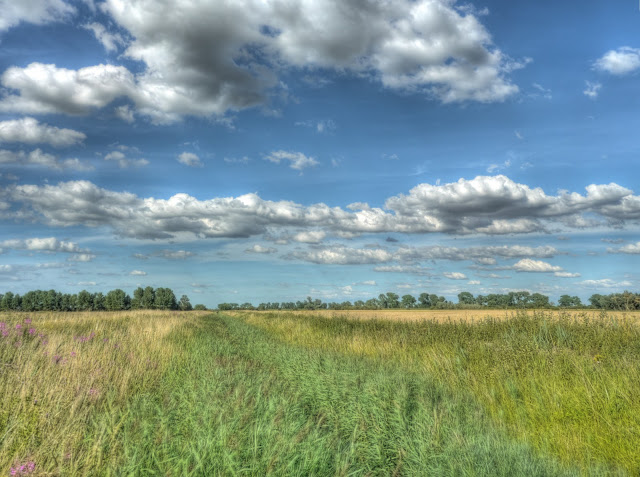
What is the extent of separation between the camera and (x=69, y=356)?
800 cm

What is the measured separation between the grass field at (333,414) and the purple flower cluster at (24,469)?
0.09 feet

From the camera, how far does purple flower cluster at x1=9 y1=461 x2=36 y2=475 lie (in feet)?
12.3

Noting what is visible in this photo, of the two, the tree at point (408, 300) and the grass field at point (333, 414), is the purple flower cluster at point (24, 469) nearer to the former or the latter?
the grass field at point (333, 414)

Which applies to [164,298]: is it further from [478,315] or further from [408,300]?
[478,315]

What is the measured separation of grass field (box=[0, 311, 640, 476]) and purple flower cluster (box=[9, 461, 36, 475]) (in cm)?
3

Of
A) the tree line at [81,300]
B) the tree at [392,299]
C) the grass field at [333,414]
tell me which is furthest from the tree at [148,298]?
the grass field at [333,414]

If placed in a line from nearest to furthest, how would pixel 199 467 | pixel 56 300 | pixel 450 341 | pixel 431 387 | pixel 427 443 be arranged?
pixel 199 467, pixel 427 443, pixel 431 387, pixel 450 341, pixel 56 300

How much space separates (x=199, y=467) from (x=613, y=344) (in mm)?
9667

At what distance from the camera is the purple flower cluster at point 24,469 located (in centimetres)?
376

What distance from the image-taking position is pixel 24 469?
3.85 meters

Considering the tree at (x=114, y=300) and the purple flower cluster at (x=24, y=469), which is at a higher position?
the purple flower cluster at (x=24, y=469)

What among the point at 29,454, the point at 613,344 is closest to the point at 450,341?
the point at 613,344

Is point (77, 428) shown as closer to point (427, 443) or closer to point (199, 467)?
point (199, 467)

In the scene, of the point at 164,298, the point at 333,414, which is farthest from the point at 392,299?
the point at 333,414
